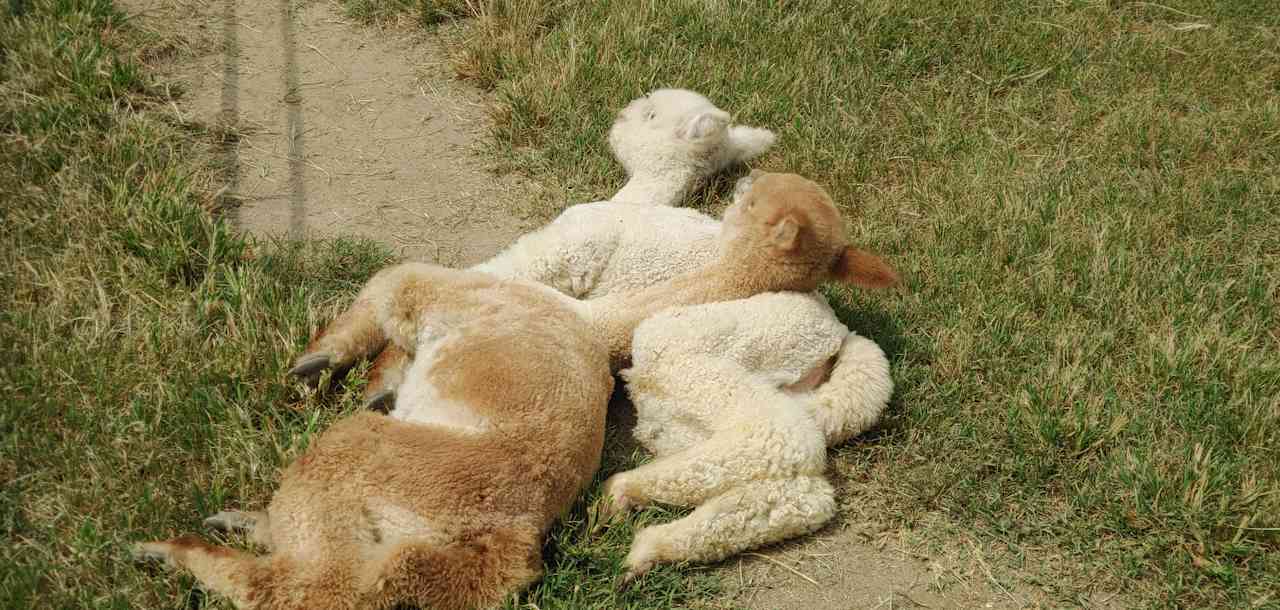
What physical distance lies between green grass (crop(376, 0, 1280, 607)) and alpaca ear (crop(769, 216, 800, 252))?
817mm

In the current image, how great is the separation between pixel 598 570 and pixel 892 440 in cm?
137

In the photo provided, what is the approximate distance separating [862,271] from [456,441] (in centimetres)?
174

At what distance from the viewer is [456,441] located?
3154 mm

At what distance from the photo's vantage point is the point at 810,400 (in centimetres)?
391

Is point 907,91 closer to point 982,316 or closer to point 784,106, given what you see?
point 784,106

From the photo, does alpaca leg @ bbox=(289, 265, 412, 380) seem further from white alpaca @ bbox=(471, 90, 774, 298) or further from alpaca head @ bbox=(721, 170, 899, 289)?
alpaca head @ bbox=(721, 170, 899, 289)

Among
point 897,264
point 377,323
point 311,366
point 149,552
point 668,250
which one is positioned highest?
point 668,250

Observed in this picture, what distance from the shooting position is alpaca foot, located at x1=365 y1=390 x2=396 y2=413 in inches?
146

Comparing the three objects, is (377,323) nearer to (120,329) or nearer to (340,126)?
(120,329)

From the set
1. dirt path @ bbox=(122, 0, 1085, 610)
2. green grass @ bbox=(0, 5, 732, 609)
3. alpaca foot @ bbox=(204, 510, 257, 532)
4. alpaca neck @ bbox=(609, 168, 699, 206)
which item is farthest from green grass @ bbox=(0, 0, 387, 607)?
alpaca neck @ bbox=(609, 168, 699, 206)

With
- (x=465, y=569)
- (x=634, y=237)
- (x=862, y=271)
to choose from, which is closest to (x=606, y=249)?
(x=634, y=237)

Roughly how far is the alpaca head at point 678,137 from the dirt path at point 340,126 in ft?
2.22

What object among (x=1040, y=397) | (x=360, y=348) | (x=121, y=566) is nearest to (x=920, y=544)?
(x=1040, y=397)

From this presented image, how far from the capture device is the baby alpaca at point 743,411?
3.51 meters
